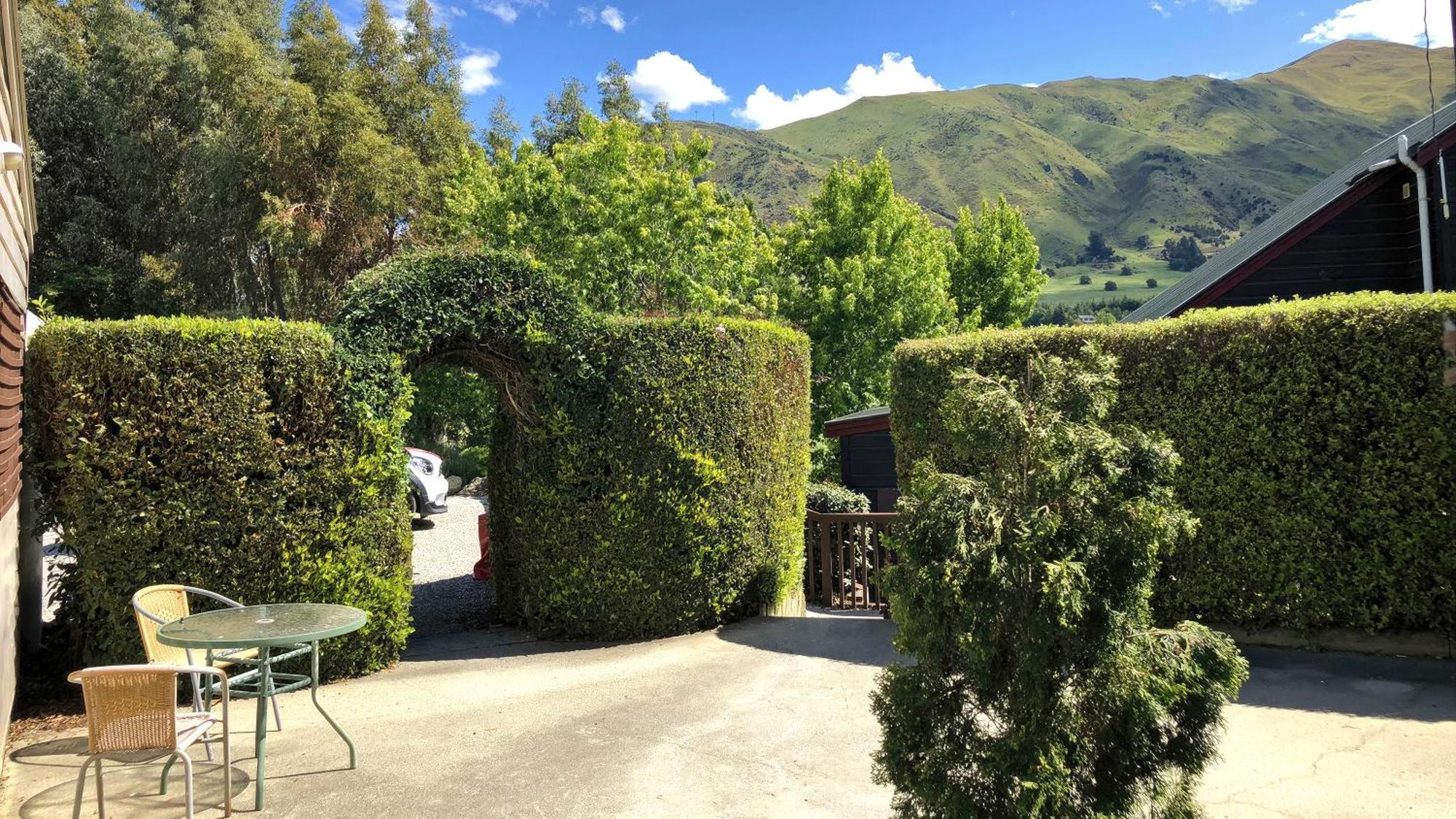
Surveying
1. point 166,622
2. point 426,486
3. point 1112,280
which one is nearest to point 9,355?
point 166,622

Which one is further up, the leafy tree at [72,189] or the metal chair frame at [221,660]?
the leafy tree at [72,189]

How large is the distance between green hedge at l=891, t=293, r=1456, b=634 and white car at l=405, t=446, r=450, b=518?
1188 centimetres

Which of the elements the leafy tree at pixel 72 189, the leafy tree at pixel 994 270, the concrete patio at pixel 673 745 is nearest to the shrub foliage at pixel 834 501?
the concrete patio at pixel 673 745

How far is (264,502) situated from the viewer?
588 cm

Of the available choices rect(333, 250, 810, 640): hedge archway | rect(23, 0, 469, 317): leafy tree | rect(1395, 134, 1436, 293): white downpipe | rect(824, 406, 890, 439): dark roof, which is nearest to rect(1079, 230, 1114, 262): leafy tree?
rect(23, 0, 469, 317): leafy tree

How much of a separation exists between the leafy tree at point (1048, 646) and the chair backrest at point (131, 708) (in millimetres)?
3022

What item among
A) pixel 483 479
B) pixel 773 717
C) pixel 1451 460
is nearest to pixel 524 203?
pixel 483 479

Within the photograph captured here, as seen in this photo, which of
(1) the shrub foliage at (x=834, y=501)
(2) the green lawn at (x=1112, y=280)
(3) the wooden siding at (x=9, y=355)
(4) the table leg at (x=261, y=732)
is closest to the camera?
(4) the table leg at (x=261, y=732)

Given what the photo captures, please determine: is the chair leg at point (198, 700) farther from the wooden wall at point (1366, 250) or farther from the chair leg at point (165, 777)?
the wooden wall at point (1366, 250)

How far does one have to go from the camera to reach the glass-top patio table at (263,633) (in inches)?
155

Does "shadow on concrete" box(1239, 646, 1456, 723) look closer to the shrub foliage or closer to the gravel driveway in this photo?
the shrub foliage

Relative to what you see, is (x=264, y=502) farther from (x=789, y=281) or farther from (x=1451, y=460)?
(x=789, y=281)

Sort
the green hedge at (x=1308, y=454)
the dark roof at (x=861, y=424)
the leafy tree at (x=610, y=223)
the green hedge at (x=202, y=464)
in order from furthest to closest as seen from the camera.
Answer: the leafy tree at (x=610, y=223) → the dark roof at (x=861, y=424) → the green hedge at (x=1308, y=454) → the green hedge at (x=202, y=464)

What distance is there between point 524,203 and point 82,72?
18.1 metres
